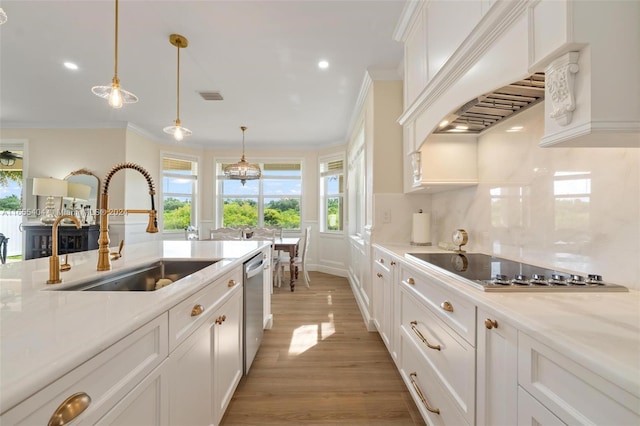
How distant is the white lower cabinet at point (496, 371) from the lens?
0.77 metres

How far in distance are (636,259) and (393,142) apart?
203 centimetres

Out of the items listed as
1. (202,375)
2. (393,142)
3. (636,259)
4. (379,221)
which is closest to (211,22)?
(393,142)

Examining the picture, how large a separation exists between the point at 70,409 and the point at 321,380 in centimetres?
173

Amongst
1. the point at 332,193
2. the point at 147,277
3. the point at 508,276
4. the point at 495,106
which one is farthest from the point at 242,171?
the point at 508,276

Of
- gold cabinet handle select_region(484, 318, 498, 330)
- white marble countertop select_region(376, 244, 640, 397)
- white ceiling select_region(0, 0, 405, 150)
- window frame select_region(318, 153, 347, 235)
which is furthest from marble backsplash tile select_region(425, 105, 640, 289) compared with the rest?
window frame select_region(318, 153, 347, 235)

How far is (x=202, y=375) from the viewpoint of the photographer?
115 centimetres

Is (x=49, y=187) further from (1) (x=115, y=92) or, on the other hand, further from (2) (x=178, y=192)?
(1) (x=115, y=92)

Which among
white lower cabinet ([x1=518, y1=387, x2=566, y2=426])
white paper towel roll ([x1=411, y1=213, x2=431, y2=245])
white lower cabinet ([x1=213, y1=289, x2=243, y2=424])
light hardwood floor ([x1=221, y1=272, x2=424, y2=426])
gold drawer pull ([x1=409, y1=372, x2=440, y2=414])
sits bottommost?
light hardwood floor ([x1=221, y1=272, x2=424, y2=426])

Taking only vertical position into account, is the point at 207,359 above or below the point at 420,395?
above

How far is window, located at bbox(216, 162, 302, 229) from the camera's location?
19.7 feet

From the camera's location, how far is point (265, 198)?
6.05m

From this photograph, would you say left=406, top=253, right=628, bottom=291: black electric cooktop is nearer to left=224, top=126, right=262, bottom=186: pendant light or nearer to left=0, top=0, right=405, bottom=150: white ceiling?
left=0, top=0, right=405, bottom=150: white ceiling

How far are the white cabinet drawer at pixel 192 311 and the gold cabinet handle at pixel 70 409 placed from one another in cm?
34

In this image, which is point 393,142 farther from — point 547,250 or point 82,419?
point 82,419
